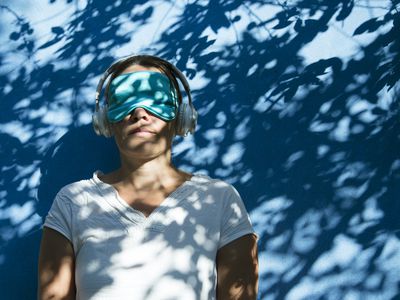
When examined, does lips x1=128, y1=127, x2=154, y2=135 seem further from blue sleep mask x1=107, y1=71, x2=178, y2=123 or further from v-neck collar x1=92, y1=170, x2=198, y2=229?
v-neck collar x1=92, y1=170, x2=198, y2=229

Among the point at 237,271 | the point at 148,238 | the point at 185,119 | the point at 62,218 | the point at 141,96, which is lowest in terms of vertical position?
the point at 237,271

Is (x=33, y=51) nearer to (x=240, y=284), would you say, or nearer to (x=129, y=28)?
(x=129, y=28)

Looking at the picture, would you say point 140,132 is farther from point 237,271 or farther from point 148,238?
point 237,271

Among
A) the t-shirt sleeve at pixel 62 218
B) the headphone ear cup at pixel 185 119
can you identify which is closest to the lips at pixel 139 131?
the headphone ear cup at pixel 185 119

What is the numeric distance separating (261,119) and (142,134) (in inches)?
43.7

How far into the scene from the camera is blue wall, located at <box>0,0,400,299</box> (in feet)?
13.9

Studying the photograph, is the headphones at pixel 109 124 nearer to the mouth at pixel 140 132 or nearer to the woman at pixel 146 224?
the woman at pixel 146 224

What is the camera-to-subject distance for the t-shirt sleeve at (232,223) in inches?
143

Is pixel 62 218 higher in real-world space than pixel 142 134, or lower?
lower

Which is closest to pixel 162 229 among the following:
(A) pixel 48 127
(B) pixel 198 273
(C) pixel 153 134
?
(B) pixel 198 273

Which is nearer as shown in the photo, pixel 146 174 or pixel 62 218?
pixel 62 218

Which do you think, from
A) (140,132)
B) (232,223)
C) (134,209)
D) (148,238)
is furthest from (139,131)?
(232,223)

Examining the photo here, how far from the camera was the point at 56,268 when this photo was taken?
11.7 feet

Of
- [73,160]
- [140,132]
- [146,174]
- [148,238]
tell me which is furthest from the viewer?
[73,160]
